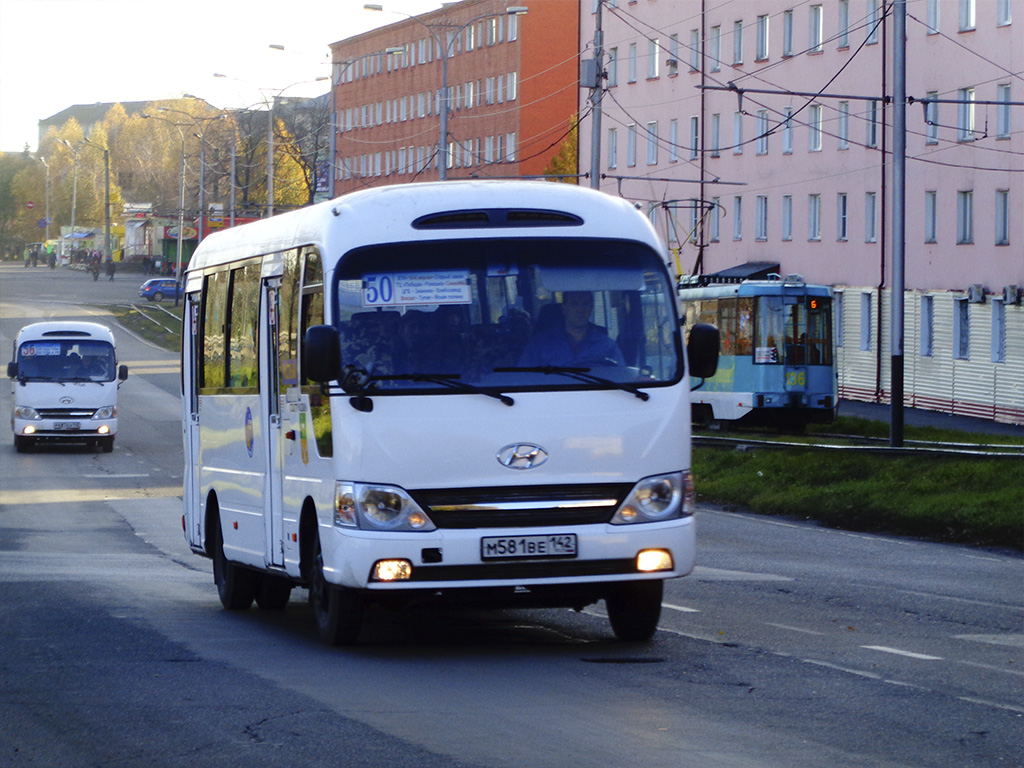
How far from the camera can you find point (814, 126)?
62.8m

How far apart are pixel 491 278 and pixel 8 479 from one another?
2731 cm

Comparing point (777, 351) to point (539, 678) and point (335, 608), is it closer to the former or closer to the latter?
point (335, 608)

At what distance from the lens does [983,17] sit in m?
51.5

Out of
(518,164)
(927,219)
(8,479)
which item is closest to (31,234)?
(518,164)

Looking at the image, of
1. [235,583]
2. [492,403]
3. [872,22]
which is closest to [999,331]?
[872,22]

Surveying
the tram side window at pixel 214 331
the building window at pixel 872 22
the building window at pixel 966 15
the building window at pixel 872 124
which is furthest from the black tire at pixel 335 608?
the building window at pixel 872 22

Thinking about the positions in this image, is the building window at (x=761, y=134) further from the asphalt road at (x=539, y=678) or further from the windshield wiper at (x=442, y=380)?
the windshield wiper at (x=442, y=380)

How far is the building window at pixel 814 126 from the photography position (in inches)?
2456

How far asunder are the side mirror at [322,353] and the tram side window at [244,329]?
8.51 feet

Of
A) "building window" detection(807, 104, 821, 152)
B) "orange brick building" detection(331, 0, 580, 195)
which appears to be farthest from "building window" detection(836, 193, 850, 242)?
"orange brick building" detection(331, 0, 580, 195)

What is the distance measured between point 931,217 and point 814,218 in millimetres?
8232

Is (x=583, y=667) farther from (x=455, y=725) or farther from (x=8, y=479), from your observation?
(x=8, y=479)

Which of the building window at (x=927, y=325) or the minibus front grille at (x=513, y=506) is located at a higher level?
the building window at (x=927, y=325)

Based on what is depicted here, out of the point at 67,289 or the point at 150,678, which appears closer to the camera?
the point at 150,678
